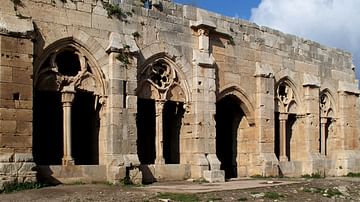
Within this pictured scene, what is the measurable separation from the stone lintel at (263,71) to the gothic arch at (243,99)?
1024 millimetres

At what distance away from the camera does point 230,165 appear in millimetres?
21469

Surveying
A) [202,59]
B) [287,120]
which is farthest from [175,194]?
[287,120]

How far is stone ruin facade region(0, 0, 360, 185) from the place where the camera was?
1408cm

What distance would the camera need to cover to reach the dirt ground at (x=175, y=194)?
1215 centimetres

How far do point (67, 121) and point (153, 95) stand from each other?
10.5 ft

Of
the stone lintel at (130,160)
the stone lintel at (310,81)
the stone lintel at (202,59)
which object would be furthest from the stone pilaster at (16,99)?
the stone lintel at (310,81)

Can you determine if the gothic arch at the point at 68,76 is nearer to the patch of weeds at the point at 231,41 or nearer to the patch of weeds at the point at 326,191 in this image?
the patch of weeds at the point at 231,41

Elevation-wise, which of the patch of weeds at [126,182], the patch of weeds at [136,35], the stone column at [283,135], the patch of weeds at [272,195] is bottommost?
the patch of weeds at [272,195]

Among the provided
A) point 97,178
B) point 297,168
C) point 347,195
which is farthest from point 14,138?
point 297,168

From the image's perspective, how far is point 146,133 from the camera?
64.9 feet

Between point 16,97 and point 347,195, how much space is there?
29.0 feet

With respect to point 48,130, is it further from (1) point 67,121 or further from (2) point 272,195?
(2) point 272,195

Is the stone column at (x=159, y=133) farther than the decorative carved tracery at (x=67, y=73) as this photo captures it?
Yes

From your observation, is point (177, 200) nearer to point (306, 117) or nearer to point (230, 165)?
point (230, 165)
